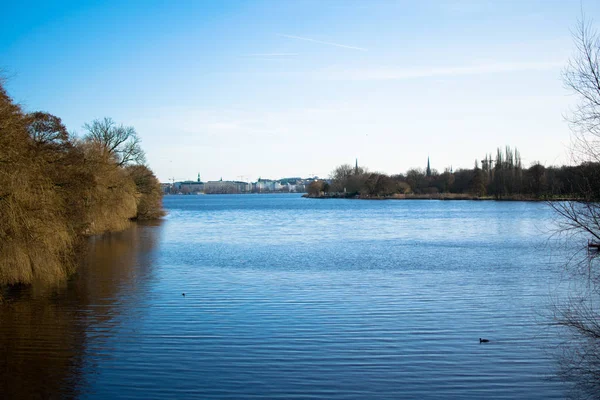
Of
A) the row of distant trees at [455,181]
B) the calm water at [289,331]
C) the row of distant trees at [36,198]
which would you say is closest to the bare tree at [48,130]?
the row of distant trees at [36,198]

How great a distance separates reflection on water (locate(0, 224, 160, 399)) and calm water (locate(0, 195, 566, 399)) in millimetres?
39

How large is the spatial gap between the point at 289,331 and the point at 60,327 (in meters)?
4.87

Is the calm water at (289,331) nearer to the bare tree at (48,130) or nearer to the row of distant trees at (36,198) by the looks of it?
the row of distant trees at (36,198)

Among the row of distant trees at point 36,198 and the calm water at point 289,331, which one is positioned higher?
the row of distant trees at point 36,198

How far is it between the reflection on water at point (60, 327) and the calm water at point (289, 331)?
1.5 inches

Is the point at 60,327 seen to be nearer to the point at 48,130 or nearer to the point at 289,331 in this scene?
the point at 289,331

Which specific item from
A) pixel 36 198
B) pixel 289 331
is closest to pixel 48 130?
pixel 36 198

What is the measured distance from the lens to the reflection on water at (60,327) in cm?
831

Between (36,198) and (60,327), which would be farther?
(36,198)

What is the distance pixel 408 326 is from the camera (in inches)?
447

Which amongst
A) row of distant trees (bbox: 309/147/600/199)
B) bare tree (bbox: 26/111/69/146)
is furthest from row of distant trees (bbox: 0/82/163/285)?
row of distant trees (bbox: 309/147/600/199)

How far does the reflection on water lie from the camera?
831 cm

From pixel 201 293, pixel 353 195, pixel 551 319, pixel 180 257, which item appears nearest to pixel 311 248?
pixel 180 257

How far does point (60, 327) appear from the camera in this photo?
37.7 feet
